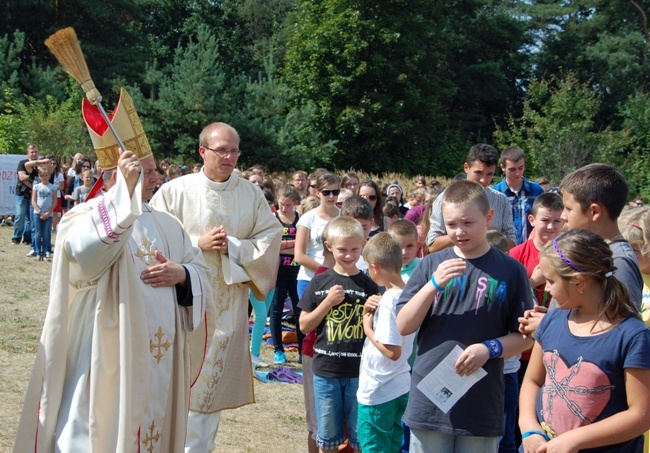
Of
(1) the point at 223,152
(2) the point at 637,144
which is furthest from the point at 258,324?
(2) the point at 637,144

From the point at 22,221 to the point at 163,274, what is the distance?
43.8 ft

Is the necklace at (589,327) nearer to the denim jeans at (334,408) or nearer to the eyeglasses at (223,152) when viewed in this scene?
the denim jeans at (334,408)

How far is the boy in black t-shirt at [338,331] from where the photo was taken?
5.05 m

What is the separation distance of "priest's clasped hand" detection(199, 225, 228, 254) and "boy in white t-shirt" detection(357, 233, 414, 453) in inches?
46.0

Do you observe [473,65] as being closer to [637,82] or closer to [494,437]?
[637,82]

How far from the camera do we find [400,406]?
4.86 metres

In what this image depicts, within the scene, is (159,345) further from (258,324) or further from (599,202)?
(258,324)

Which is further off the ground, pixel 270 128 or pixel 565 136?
pixel 565 136

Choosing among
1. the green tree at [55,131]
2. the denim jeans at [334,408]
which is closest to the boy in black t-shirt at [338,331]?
the denim jeans at [334,408]

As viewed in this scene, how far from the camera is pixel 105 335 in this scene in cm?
398

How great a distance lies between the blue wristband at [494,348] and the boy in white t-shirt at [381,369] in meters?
1.03

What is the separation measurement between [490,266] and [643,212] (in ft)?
3.51

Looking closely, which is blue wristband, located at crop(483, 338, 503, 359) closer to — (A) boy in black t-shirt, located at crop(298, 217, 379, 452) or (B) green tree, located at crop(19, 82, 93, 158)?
(A) boy in black t-shirt, located at crop(298, 217, 379, 452)

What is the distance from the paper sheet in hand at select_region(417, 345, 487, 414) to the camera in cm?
366
